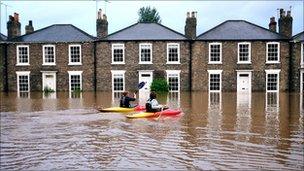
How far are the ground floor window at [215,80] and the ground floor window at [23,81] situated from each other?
18695mm

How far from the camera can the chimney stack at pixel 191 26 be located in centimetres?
3944

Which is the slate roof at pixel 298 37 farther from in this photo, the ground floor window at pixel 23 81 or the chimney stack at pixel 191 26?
the ground floor window at pixel 23 81

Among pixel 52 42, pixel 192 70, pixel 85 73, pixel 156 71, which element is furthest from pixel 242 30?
pixel 52 42

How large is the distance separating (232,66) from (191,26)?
225 inches

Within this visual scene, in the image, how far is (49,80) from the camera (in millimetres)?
40531

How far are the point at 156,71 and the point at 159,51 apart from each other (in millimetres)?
2020

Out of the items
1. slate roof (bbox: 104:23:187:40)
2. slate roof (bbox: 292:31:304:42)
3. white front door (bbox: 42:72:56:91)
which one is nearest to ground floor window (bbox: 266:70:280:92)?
slate roof (bbox: 292:31:304:42)

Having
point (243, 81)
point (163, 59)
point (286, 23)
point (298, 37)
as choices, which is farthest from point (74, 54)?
point (298, 37)

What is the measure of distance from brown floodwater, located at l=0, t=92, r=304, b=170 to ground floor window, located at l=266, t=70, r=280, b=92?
69.3ft

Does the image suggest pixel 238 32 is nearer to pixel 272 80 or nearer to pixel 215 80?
pixel 215 80

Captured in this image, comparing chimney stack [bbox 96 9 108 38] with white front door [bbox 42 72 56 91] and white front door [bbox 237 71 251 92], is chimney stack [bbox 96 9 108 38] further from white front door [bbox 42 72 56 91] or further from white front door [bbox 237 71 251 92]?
white front door [bbox 237 71 251 92]

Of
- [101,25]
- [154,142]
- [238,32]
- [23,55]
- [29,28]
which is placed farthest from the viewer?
[29,28]

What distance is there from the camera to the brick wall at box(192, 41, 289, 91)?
38844mm

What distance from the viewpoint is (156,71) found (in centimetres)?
3944
